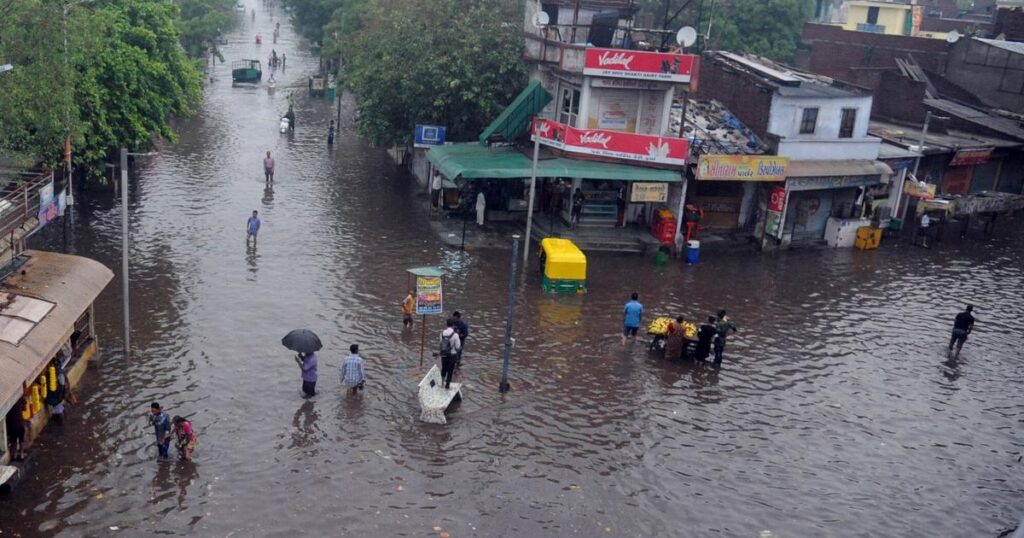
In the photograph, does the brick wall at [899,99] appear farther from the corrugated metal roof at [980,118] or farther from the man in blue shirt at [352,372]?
the man in blue shirt at [352,372]

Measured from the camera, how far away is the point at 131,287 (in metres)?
25.0

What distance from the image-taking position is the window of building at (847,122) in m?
35.2

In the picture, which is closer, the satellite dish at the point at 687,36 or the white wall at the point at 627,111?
the satellite dish at the point at 687,36

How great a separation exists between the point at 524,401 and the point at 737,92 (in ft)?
69.6

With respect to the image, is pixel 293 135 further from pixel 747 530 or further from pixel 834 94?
pixel 747 530

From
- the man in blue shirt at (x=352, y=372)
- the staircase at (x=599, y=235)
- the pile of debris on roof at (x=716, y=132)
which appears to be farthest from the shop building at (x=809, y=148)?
the man in blue shirt at (x=352, y=372)

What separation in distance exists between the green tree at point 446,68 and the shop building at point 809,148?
9239 mm

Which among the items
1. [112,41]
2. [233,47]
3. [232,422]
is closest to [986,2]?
[233,47]

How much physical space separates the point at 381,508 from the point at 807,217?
2553cm

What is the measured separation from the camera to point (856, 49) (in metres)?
62.6

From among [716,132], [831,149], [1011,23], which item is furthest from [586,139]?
[1011,23]

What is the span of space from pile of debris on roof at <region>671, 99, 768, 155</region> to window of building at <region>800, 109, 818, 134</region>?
5.27 ft

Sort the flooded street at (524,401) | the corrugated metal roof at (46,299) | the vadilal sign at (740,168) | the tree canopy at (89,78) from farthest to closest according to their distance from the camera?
1. the vadilal sign at (740,168)
2. the tree canopy at (89,78)
3. the flooded street at (524,401)
4. the corrugated metal roof at (46,299)

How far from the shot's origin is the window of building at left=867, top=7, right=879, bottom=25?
72.6 meters
